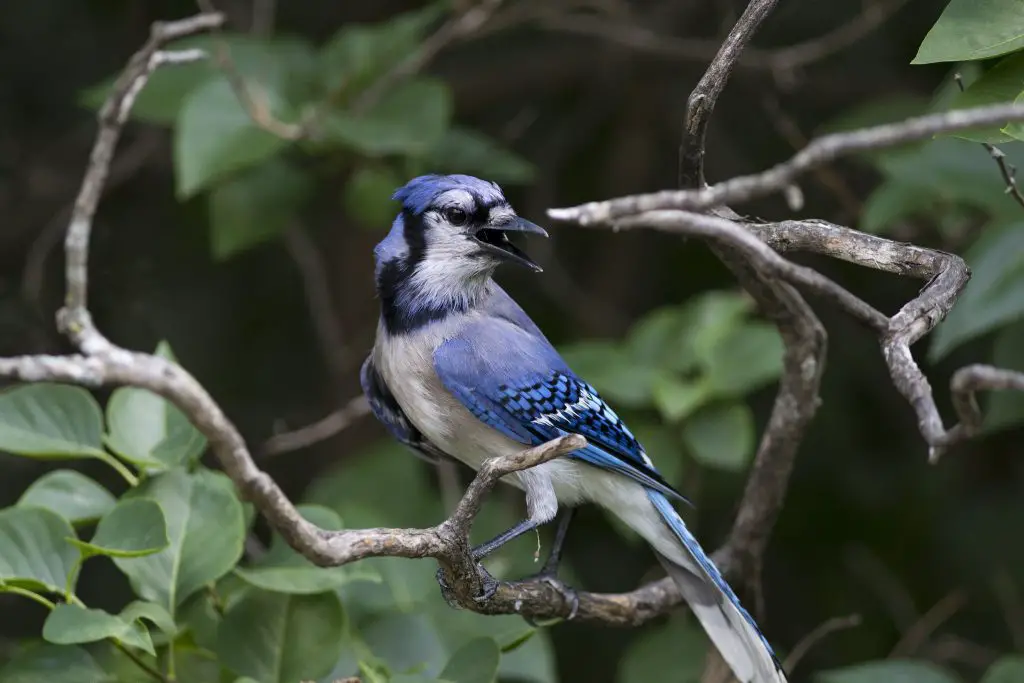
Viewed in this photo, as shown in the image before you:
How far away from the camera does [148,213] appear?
3.89 m

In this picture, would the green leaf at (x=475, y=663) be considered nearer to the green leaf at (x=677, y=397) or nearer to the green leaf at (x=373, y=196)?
the green leaf at (x=677, y=397)

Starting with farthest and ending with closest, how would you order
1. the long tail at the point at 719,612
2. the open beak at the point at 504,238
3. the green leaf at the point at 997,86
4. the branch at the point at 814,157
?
the long tail at the point at 719,612, the open beak at the point at 504,238, the green leaf at the point at 997,86, the branch at the point at 814,157

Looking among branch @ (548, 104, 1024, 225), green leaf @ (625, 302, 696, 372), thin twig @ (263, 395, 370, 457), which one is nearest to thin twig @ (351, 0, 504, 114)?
thin twig @ (263, 395, 370, 457)

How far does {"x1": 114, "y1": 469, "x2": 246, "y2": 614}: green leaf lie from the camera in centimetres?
196

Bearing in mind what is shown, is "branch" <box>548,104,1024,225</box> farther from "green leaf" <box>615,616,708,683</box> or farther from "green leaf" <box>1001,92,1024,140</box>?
"green leaf" <box>615,616,708,683</box>

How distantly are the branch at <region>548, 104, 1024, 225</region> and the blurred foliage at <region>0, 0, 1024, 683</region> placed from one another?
410 mm

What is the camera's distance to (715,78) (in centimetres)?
167

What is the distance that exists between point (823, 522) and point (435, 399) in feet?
6.44

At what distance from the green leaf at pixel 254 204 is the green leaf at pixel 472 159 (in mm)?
343

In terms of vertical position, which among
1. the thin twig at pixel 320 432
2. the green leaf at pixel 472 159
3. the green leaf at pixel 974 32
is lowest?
the thin twig at pixel 320 432

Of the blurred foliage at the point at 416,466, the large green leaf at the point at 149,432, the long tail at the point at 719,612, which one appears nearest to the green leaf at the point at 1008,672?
the blurred foliage at the point at 416,466

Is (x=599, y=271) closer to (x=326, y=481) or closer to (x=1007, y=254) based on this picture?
(x=326, y=481)

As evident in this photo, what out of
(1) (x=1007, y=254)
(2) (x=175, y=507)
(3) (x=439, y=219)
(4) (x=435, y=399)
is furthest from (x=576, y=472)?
(1) (x=1007, y=254)

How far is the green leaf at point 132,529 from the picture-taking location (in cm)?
181
